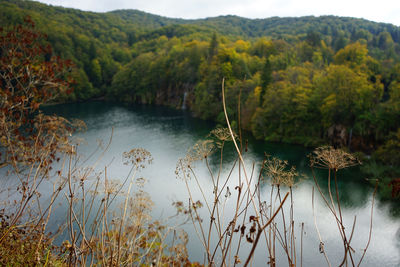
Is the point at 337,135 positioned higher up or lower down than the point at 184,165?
lower down

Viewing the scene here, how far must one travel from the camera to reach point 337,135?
1070 inches

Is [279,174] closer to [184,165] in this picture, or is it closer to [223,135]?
[223,135]

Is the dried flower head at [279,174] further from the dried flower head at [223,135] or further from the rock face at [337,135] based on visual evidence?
the rock face at [337,135]

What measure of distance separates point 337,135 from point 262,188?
12.3 metres

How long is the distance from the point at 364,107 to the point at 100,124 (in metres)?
28.3

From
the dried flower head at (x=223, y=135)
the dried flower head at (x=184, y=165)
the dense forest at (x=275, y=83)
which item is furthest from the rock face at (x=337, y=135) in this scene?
the dried flower head at (x=223, y=135)

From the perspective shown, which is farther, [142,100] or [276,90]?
[142,100]

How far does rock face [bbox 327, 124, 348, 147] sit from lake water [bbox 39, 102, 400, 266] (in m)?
2.73

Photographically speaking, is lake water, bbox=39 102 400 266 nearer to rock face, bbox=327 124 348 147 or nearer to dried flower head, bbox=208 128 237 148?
dried flower head, bbox=208 128 237 148

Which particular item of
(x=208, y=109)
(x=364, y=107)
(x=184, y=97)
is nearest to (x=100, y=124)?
(x=208, y=109)

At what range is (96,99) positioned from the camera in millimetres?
62969

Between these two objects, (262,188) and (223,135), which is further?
(262,188)

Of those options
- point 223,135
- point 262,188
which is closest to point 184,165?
point 223,135

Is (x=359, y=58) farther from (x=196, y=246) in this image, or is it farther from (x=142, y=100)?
(x=142, y=100)
